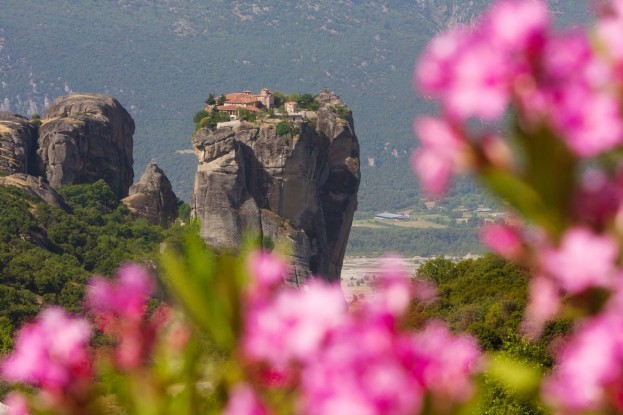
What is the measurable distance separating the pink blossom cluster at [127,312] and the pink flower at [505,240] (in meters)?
0.62

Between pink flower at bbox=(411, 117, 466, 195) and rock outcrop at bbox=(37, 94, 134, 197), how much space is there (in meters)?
62.5

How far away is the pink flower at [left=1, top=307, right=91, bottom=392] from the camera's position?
1.83m

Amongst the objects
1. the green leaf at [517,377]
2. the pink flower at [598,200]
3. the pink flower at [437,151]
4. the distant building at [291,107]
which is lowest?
the distant building at [291,107]

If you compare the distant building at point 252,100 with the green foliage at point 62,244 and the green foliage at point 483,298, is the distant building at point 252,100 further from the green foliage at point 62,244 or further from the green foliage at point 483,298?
the green foliage at point 483,298

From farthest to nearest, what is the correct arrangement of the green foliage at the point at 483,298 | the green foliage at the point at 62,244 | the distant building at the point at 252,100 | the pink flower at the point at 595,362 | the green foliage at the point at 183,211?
the distant building at the point at 252,100
the green foliage at the point at 183,211
the green foliage at the point at 62,244
the green foliage at the point at 483,298
the pink flower at the point at 595,362

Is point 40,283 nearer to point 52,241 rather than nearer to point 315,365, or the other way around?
point 52,241

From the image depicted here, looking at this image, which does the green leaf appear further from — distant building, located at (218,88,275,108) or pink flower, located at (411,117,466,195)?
distant building, located at (218,88,275,108)

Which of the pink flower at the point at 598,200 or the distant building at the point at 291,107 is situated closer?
the pink flower at the point at 598,200

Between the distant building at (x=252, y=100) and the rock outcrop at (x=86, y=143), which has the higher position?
the distant building at (x=252, y=100)

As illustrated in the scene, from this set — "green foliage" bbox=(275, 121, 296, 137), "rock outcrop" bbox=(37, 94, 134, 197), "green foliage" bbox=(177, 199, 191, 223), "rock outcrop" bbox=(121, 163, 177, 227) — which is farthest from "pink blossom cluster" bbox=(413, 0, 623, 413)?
"rock outcrop" bbox=(121, 163, 177, 227)

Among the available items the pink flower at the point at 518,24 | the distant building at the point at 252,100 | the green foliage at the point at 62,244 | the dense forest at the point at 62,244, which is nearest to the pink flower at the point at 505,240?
the pink flower at the point at 518,24

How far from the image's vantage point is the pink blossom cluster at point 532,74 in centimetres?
147

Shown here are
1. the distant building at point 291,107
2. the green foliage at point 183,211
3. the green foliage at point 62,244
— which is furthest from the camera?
the distant building at point 291,107

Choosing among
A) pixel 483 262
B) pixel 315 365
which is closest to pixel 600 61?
pixel 315 365
